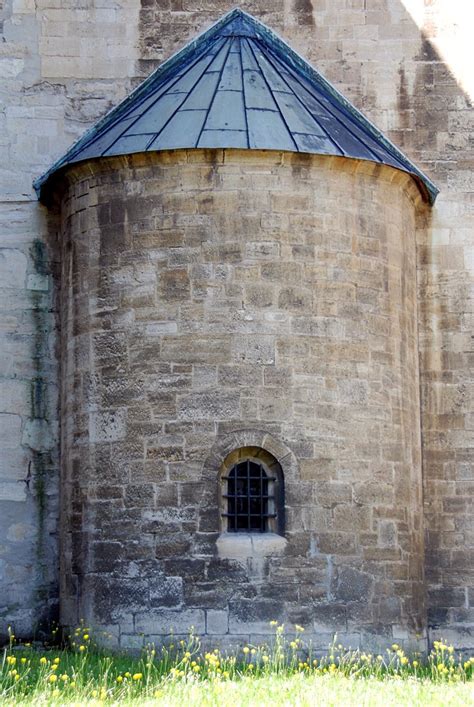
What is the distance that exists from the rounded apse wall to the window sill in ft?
0.05

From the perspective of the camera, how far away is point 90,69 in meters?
17.3

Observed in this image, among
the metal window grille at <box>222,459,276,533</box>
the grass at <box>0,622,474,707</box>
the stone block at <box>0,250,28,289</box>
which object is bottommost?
the grass at <box>0,622,474,707</box>

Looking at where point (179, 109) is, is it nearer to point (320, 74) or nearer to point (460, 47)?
point (320, 74)

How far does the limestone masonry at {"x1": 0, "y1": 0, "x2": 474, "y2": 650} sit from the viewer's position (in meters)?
14.6

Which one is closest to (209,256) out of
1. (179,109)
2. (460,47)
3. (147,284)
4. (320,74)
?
(147,284)

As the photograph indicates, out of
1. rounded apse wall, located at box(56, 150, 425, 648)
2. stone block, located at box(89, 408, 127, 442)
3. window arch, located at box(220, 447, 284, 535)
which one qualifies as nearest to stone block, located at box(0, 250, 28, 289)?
rounded apse wall, located at box(56, 150, 425, 648)

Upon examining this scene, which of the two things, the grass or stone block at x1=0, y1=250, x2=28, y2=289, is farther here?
stone block at x1=0, y1=250, x2=28, y2=289

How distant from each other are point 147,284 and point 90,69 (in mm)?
3524

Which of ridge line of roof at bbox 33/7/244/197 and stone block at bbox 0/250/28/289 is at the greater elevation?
ridge line of roof at bbox 33/7/244/197

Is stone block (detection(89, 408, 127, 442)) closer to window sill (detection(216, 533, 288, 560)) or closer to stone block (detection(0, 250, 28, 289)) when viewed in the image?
window sill (detection(216, 533, 288, 560))

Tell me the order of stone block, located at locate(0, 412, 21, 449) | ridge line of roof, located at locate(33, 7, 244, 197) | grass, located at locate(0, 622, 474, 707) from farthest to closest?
ridge line of roof, located at locate(33, 7, 244, 197)
stone block, located at locate(0, 412, 21, 449)
grass, located at locate(0, 622, 474, 707)

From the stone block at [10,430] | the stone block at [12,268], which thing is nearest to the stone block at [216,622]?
the stone block at [10,430]

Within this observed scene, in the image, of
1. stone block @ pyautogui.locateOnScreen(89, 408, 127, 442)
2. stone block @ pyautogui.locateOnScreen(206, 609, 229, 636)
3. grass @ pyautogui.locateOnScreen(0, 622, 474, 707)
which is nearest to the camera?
grass @ pyautogui.locateOnScreen(0, 622, 474, 707)

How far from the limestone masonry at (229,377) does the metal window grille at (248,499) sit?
0.9 inches
